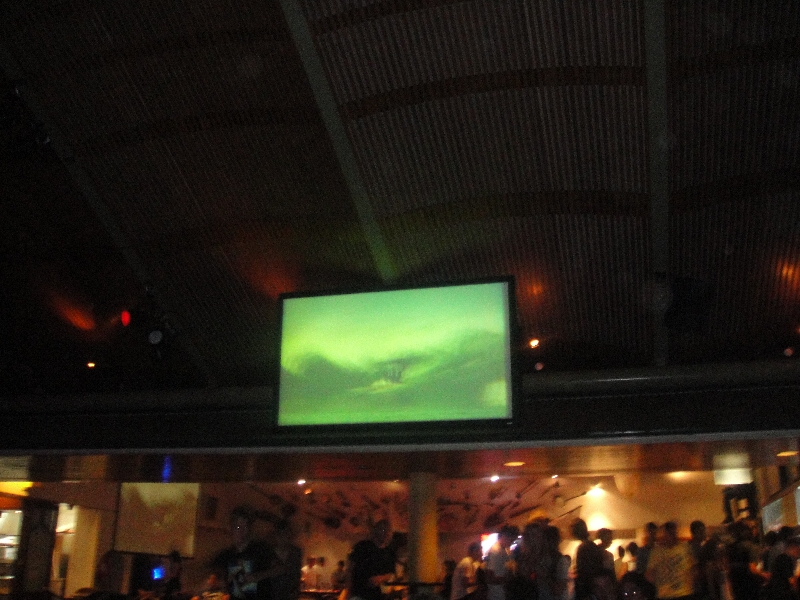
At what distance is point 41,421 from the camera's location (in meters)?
10.6

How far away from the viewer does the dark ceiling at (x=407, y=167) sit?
26.0 feet

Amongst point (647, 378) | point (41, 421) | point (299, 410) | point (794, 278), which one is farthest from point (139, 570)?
point (794, 278)

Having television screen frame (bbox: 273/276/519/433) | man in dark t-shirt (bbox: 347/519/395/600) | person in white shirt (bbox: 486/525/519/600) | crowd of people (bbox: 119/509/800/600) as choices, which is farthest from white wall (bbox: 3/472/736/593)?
man in dark t-shirt (bbox: 347/519/395/600)

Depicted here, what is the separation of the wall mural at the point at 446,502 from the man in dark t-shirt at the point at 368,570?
847 cm

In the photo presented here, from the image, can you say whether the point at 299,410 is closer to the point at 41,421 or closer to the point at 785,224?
the point at 41,421

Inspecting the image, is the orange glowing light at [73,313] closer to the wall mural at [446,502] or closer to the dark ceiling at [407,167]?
the dark ceiling at [407,167]

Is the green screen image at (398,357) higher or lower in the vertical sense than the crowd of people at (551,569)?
higher

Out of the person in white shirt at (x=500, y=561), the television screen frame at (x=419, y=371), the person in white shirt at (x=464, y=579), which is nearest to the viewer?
the person in white shirt at (x=500, y=561)

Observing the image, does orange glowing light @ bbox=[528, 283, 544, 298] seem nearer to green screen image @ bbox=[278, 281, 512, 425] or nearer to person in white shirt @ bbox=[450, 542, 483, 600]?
green screen image @ bbox=[278, 281, 512, 425]

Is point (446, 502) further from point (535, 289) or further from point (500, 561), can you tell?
point (500, 561)

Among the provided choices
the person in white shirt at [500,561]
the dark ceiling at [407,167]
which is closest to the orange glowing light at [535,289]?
the dark ceiling at [407,167]

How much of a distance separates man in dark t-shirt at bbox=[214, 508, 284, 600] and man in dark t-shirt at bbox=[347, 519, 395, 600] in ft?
2.39

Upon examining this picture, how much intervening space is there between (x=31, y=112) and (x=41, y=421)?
407cm

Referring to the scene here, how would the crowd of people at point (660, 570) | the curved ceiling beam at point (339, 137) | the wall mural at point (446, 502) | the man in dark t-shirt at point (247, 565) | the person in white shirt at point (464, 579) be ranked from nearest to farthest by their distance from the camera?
the man in dark t-shirt at point (247, 565), the crowd of people at point (660, 570), the curved ceiling beam at point (339, 137), the person in white shirt at point (464, 579), the wall mural at point (446, 502)
